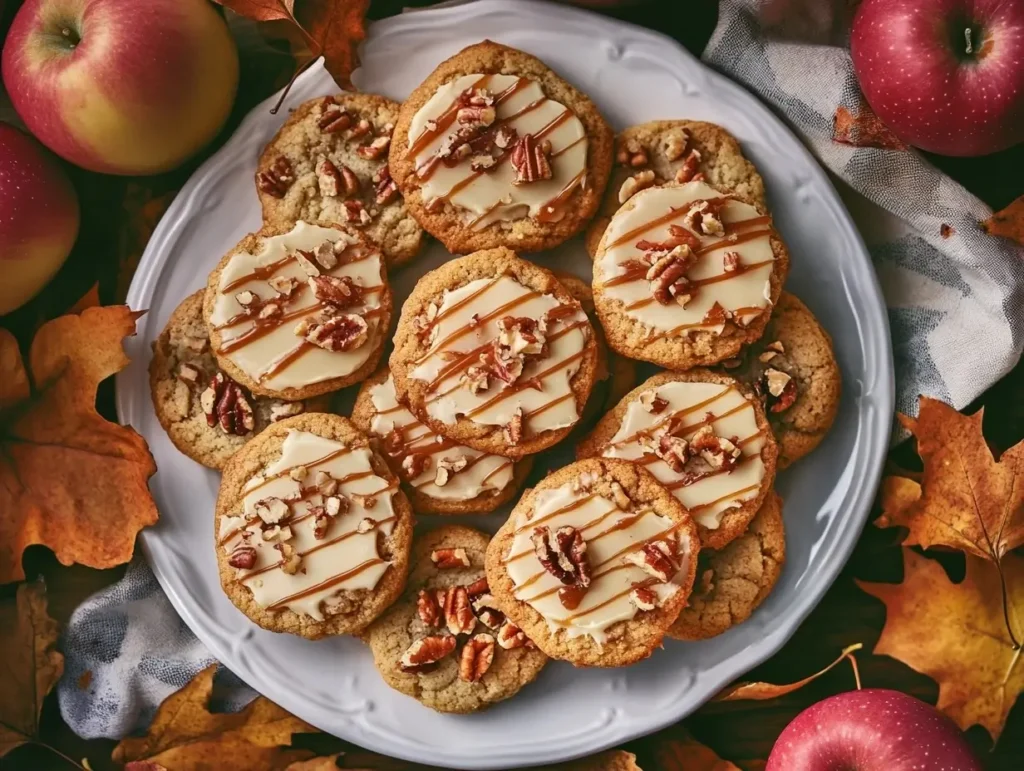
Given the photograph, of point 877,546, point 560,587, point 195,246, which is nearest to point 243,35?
point 195,246

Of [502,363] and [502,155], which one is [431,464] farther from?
[502,155]

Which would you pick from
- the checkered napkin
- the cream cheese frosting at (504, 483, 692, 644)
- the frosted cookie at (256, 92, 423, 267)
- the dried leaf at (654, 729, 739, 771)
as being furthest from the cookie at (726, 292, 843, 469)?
the frosted cookie at (256, 92, 423, 267)

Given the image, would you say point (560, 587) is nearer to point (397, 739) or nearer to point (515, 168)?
point (397, 739)

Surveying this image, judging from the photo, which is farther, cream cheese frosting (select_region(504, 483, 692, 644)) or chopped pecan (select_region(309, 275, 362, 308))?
chopped pecan (select_region(309, 275, 362, 308))

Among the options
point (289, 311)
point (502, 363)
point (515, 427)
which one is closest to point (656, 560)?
point (515, 427)

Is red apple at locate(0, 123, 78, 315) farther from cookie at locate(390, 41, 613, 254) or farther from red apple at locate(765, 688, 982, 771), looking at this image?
red apple at locate(765, 688, 982, 771)

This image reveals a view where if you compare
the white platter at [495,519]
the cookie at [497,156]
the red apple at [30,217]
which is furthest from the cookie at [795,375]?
the red apple at [30,217]
